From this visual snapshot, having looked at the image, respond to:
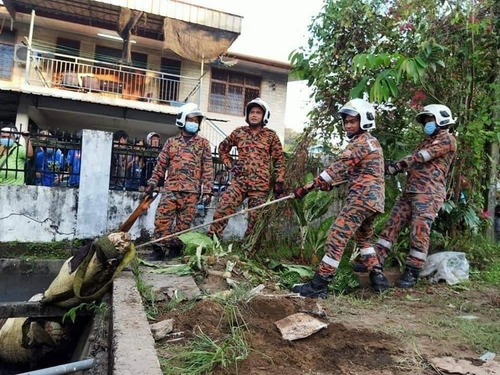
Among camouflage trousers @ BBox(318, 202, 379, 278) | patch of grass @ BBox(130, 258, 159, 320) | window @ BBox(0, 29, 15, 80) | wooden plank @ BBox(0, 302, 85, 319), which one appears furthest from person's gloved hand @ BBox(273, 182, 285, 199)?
window @ BBox(0, 29, 15, 80)

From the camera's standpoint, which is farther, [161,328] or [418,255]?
[418,255]

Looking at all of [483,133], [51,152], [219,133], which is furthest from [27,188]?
[219,133]

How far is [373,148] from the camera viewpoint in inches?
163

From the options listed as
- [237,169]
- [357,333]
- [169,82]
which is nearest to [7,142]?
[237,169]

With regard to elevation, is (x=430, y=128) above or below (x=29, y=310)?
above

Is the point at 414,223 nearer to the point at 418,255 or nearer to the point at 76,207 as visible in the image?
the point at 418,255

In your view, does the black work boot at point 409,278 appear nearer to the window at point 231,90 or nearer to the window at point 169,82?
the window at point 169,82

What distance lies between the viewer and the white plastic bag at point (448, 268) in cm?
456

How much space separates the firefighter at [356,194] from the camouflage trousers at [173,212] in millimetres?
1673

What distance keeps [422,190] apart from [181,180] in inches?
112

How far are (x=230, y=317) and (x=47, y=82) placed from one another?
11.1 meters

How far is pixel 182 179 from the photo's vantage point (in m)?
5.30

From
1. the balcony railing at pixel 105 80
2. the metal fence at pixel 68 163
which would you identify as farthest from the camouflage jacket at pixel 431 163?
the balcony railing at pixel 105 80

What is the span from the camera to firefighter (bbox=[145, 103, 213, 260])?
17.0 ft
